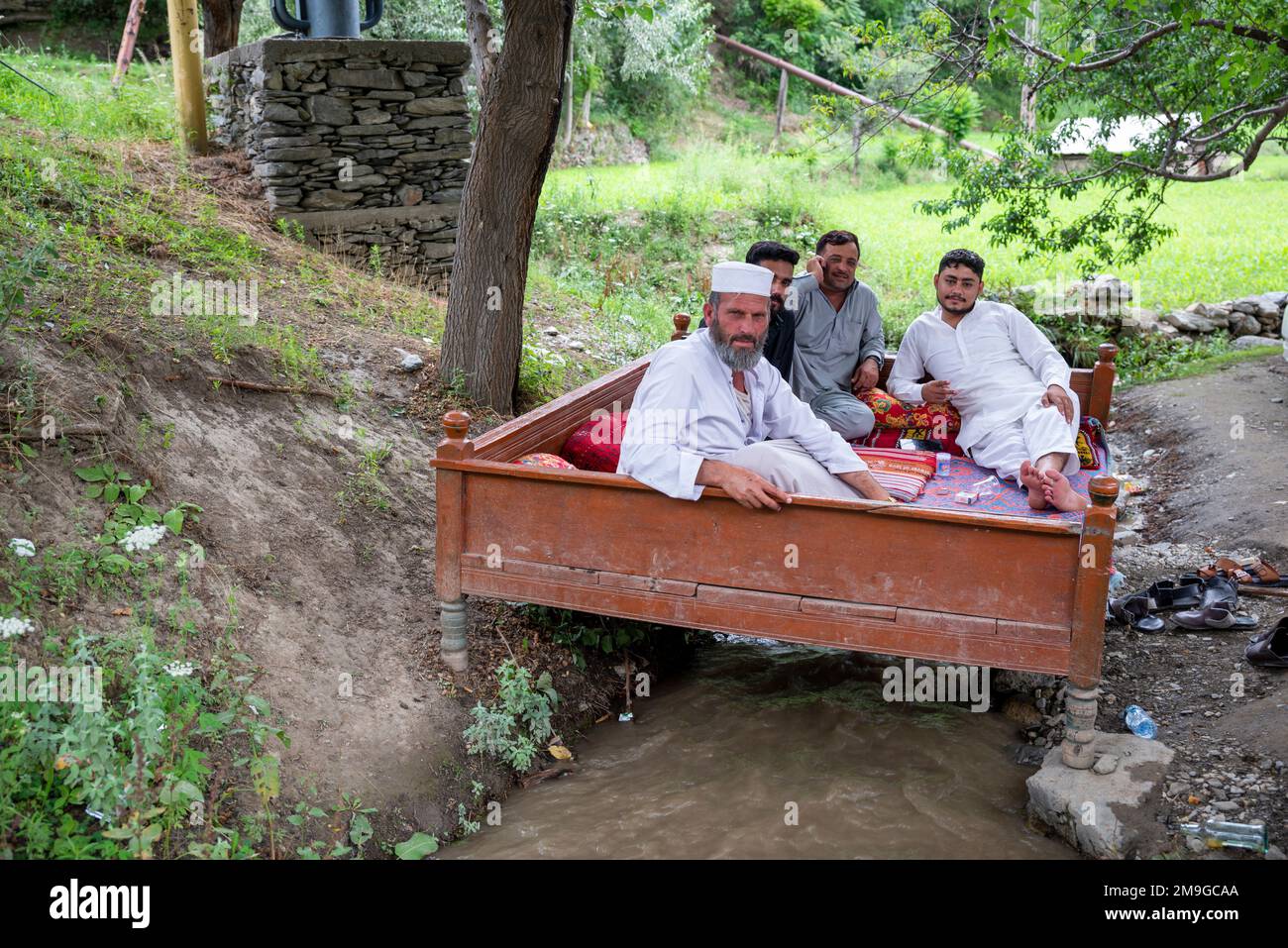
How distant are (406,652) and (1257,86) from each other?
293 inches

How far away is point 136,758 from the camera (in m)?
3.34

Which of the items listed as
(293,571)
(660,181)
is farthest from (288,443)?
(660,181)

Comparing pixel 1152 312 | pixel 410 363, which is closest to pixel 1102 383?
pixel 410 363

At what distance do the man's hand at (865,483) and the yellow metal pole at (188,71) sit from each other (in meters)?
7.42

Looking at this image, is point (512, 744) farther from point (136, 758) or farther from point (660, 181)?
point (660, 181)

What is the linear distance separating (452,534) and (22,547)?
158cm

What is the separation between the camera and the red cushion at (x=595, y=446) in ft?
17.1

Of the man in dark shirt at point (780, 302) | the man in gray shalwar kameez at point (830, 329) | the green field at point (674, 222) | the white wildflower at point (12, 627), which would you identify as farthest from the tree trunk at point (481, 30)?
the white wildflower at point (12, 627)

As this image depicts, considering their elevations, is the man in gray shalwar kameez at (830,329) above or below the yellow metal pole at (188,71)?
below

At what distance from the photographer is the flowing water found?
13.0 feet

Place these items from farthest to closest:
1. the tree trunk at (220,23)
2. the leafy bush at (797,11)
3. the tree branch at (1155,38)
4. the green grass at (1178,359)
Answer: the leafy bush at (797,11) < the tree trunk at (220,23) < the green grass at (1178,359) < the tree branch at (1155,38)

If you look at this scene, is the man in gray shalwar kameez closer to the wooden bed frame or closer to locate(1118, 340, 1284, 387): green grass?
the wooden bed frame

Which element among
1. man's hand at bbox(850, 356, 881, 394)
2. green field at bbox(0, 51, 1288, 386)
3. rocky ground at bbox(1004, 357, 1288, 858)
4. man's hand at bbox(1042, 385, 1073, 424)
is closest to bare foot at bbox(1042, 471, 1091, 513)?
man's hand at bbox(1042, 385, 1073, 424)

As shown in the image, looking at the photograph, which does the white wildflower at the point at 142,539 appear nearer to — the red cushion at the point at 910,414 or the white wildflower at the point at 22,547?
the white wildflower at the point at 22,547
